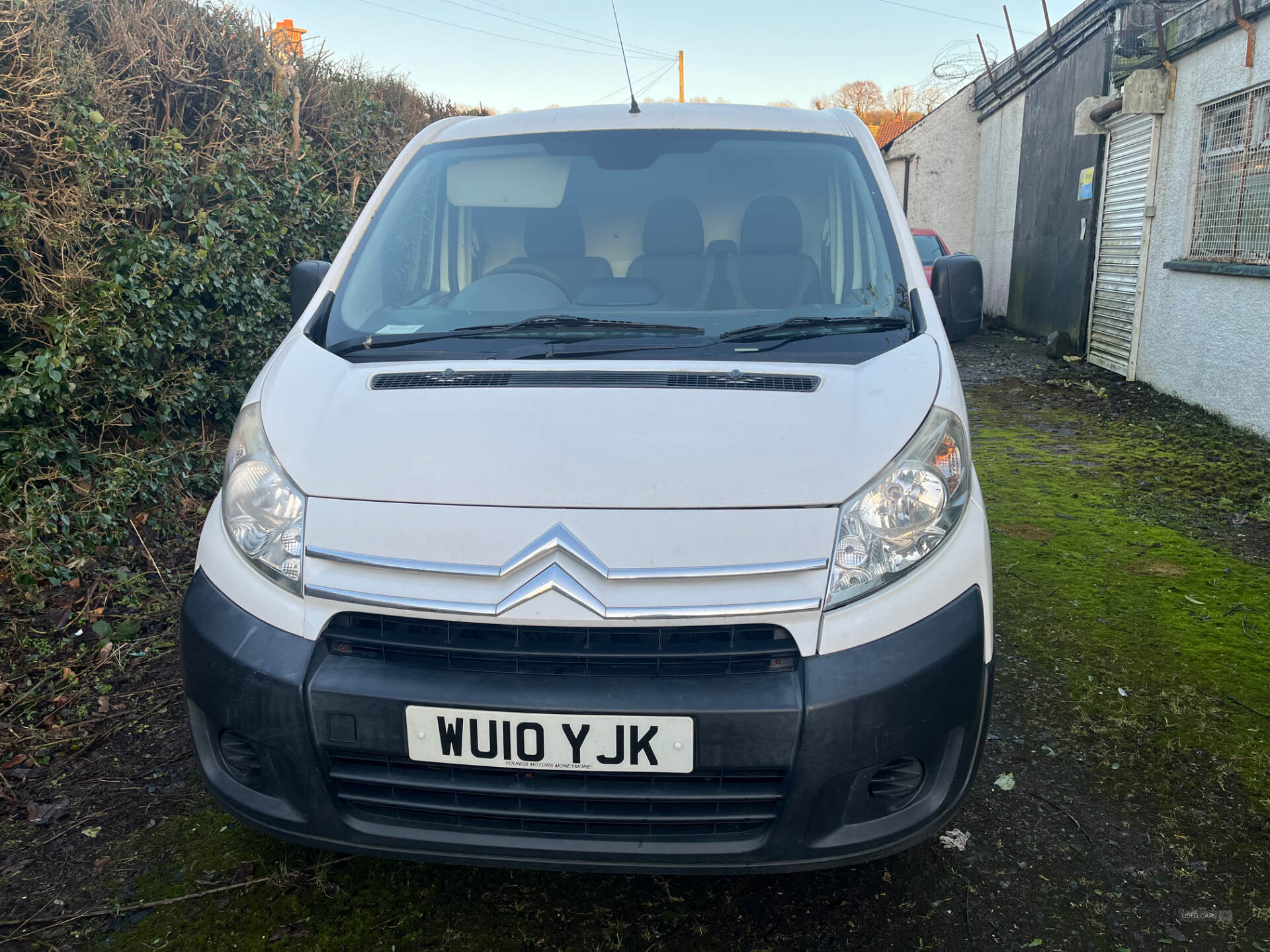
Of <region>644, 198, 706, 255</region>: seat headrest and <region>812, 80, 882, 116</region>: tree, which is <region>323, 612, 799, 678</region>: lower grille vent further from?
<region>812, 80, 882, 116</region>: tree

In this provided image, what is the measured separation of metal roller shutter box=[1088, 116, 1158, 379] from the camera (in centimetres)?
891

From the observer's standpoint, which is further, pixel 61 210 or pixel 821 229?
pixel 61 210

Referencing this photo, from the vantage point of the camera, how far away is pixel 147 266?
486 centimetres

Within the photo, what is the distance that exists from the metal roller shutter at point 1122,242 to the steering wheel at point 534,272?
7.84 meters

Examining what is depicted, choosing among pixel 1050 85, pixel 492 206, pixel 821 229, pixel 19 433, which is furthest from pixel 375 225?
pixel 1050 85

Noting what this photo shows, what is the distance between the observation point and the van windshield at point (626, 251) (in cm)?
257

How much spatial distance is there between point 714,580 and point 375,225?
183 cm

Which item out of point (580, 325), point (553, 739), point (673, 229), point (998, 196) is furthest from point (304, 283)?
point (998, 196)

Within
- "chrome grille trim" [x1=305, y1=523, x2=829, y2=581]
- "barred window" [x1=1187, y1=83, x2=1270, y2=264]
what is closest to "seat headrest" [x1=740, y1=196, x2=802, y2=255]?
"chrome grille trim" [x1=305, y1=523, x2=829, y2=581]

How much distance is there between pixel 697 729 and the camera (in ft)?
5.87

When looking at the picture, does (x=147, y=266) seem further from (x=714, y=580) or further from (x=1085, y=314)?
(x=1085, y=314)

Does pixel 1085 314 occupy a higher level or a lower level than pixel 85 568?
higher

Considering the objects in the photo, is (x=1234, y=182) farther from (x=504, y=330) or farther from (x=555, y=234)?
(x=504, y=330)

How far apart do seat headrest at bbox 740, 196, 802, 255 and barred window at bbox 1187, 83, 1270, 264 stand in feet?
18.4
